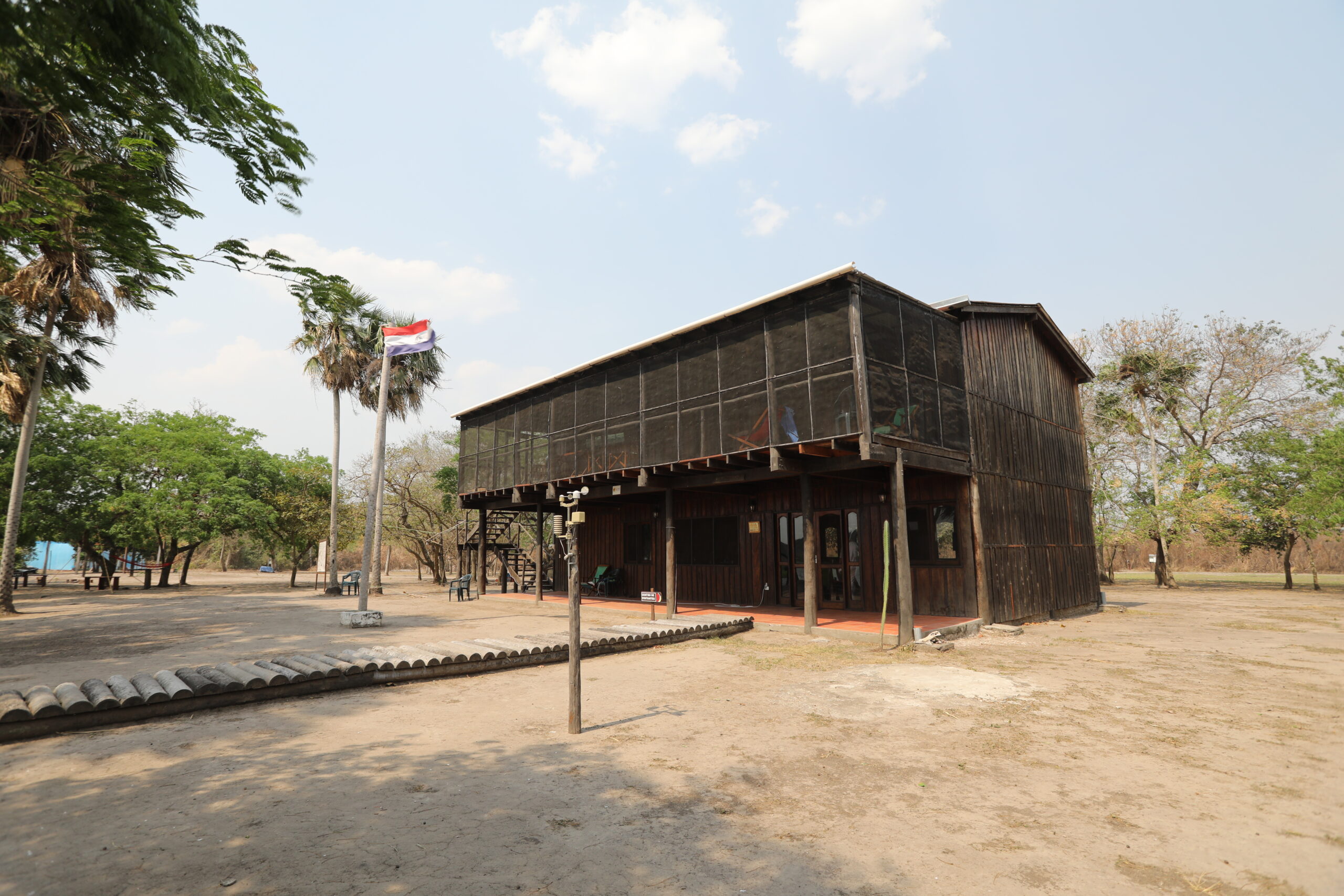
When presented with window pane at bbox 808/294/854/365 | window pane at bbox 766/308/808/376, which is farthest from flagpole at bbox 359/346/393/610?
window pane at bbox 808/294/854/365

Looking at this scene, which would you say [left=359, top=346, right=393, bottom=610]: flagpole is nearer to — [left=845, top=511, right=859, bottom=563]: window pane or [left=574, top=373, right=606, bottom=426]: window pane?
[left=574, top=373, right=606, bottom=426]: window pane

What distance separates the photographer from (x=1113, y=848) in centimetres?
370

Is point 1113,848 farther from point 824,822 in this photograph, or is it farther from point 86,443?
point 86,443

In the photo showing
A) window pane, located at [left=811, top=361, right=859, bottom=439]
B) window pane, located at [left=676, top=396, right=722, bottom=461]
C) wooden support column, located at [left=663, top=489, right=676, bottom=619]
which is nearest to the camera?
window pane, located at [left=811, top=361, right=859, bottom=439]

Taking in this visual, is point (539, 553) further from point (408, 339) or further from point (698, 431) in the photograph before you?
point (698, 431)

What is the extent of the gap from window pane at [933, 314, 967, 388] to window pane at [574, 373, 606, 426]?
807 centimetres

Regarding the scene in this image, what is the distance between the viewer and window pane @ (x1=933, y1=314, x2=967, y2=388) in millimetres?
12883

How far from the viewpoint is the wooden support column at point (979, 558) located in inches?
498

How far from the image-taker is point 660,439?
47.8 ft

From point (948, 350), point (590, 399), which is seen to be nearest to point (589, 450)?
point (590, 399)

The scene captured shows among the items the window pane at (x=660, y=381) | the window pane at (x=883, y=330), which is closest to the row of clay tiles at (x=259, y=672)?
the window pane at (x=660, y=381)

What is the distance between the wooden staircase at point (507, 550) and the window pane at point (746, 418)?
43.9 feet

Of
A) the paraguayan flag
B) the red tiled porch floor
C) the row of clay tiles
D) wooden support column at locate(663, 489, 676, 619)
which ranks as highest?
the paraguayan flag

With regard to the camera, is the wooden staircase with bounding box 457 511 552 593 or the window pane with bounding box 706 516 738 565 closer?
the window pane with bounding box 706 516 738 565
